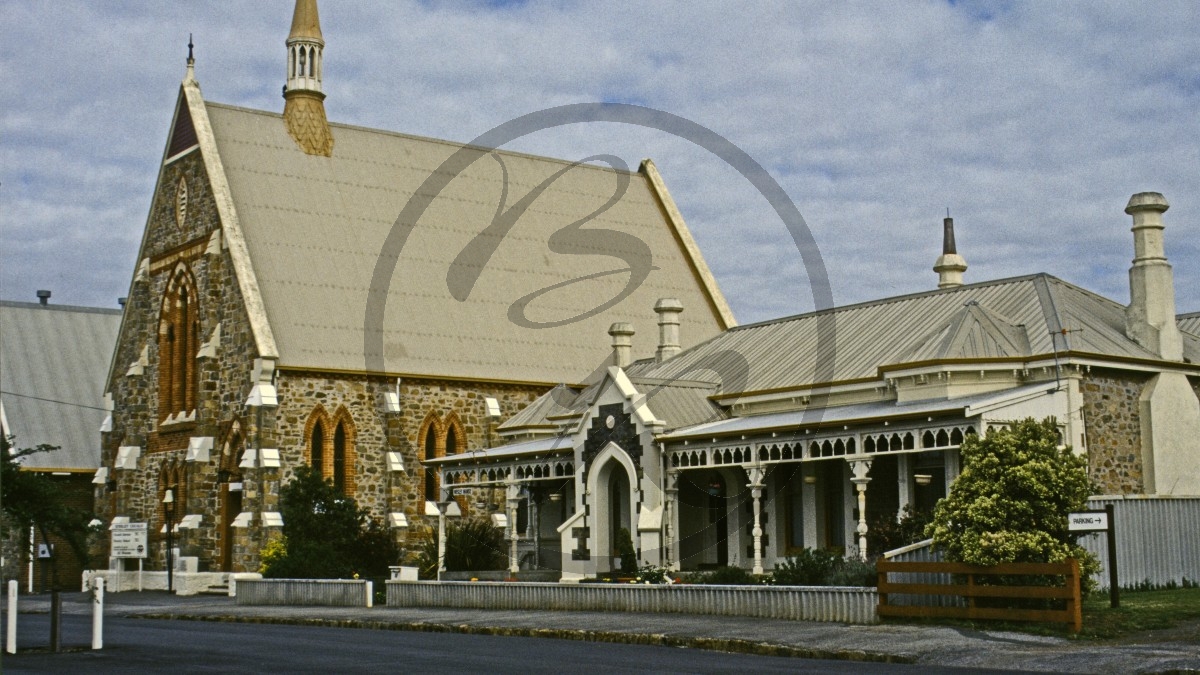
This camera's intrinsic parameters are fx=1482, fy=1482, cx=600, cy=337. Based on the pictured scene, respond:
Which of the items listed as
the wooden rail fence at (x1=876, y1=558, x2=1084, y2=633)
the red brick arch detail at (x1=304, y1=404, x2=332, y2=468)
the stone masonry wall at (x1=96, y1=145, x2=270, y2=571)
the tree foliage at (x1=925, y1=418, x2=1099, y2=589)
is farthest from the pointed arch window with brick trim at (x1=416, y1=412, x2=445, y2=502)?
the tree foliage at (x1=925, y1=418, x2=1099, y2=589)

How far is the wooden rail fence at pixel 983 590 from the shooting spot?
2103 cm

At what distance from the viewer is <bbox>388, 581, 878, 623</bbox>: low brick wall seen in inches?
941

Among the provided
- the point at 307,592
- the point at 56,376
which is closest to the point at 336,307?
the point at 307,592

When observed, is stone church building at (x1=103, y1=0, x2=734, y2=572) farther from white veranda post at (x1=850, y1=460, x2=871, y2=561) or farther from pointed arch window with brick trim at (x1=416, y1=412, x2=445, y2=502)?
white veranda post at (x1=850, y1=460, x2=871, y2=561)

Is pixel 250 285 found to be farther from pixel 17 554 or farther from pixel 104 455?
pixel 17 554

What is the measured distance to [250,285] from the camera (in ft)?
143

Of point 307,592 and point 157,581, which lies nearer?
point 307,592

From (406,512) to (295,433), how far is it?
416cm

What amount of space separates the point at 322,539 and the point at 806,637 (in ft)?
69.8

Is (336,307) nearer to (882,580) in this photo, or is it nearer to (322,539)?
(322,539)

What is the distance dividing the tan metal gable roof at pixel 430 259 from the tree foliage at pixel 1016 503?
2451 centimetres

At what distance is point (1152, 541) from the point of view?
27750 millimetres

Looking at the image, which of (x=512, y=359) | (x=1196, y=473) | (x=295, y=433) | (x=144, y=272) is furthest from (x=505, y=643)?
(x=144, y=272)

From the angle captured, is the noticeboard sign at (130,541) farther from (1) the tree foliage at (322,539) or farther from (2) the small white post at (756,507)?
(2) the small white post at (756,507)
